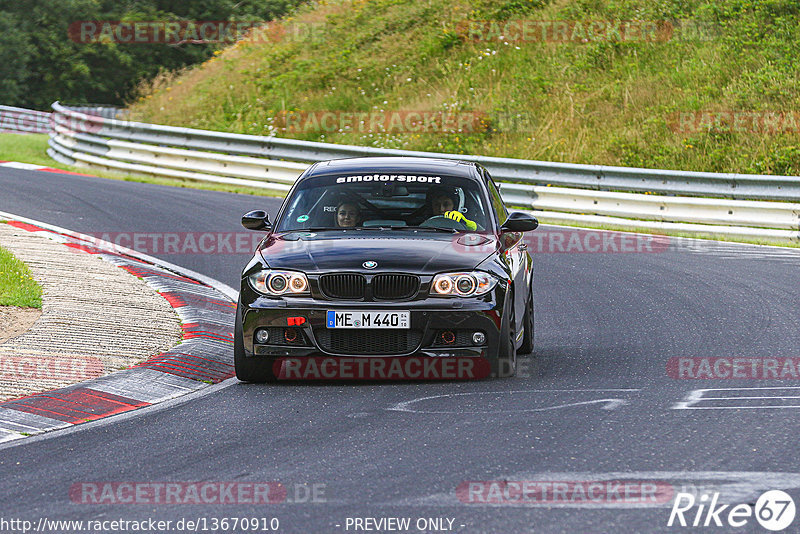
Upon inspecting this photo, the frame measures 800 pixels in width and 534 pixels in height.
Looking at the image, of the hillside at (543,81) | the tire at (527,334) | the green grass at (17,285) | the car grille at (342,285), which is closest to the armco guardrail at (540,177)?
the hillside at (543,81)

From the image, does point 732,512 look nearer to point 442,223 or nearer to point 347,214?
point 442,223

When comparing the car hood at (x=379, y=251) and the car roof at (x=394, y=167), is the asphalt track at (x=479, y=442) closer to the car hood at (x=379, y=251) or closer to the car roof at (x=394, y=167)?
the car hood at (x=379, y=251)

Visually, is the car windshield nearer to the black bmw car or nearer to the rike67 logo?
the black bmw car

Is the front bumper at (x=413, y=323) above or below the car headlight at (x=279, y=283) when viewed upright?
below


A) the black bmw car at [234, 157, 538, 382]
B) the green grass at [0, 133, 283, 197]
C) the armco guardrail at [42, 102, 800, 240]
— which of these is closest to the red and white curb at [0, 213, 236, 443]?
the black bmw car at [234, 157, 538, 382]

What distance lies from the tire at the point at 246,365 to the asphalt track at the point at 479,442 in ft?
0.55

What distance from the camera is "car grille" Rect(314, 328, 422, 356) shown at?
8289 mm

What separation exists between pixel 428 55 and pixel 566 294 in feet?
60.8

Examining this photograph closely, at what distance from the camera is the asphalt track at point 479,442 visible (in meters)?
5.40

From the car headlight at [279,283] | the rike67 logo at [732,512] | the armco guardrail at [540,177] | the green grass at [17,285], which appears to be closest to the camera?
the rike67 logo at [732,512]

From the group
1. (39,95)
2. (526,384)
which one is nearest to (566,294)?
(526,384)

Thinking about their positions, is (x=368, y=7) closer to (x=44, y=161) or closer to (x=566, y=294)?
(x=44, y=161)

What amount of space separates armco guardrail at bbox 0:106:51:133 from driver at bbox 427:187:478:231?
34384 millimetres

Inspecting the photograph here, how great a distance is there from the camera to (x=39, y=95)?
5306 centimetres
